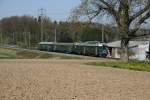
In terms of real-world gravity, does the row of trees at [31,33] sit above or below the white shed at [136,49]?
above

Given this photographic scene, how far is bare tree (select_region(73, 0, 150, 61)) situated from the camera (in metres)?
50.2

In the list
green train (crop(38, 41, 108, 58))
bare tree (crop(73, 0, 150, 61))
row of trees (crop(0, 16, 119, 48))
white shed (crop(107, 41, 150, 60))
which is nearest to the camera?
bare tree (crop(73, 0, 150, 61))

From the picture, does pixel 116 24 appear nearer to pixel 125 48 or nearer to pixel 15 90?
pixel 125 48

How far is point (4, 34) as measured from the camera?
199 meters

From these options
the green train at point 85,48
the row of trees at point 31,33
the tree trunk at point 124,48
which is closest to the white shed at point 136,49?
the green train at point 85,48

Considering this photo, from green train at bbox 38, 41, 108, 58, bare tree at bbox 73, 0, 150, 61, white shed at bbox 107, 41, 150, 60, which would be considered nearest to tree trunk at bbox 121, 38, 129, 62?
bare tree at bbox 73, 0, 150, 61

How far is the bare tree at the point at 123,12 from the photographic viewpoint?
165 ft

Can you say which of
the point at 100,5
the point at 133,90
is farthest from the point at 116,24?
the point at 133,90

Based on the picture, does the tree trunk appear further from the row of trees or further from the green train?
the row of trees

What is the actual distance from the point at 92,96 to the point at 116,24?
35930 mm

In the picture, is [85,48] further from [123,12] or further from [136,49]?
[123,12]

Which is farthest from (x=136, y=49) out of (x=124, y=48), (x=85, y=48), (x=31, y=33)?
(x=31, y=33)

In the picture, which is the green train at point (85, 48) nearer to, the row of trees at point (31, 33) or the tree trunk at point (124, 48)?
the row of trees at point (31, 33)

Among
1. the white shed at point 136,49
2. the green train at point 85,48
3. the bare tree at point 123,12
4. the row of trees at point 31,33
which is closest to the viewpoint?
the bare tree at point 123,12
